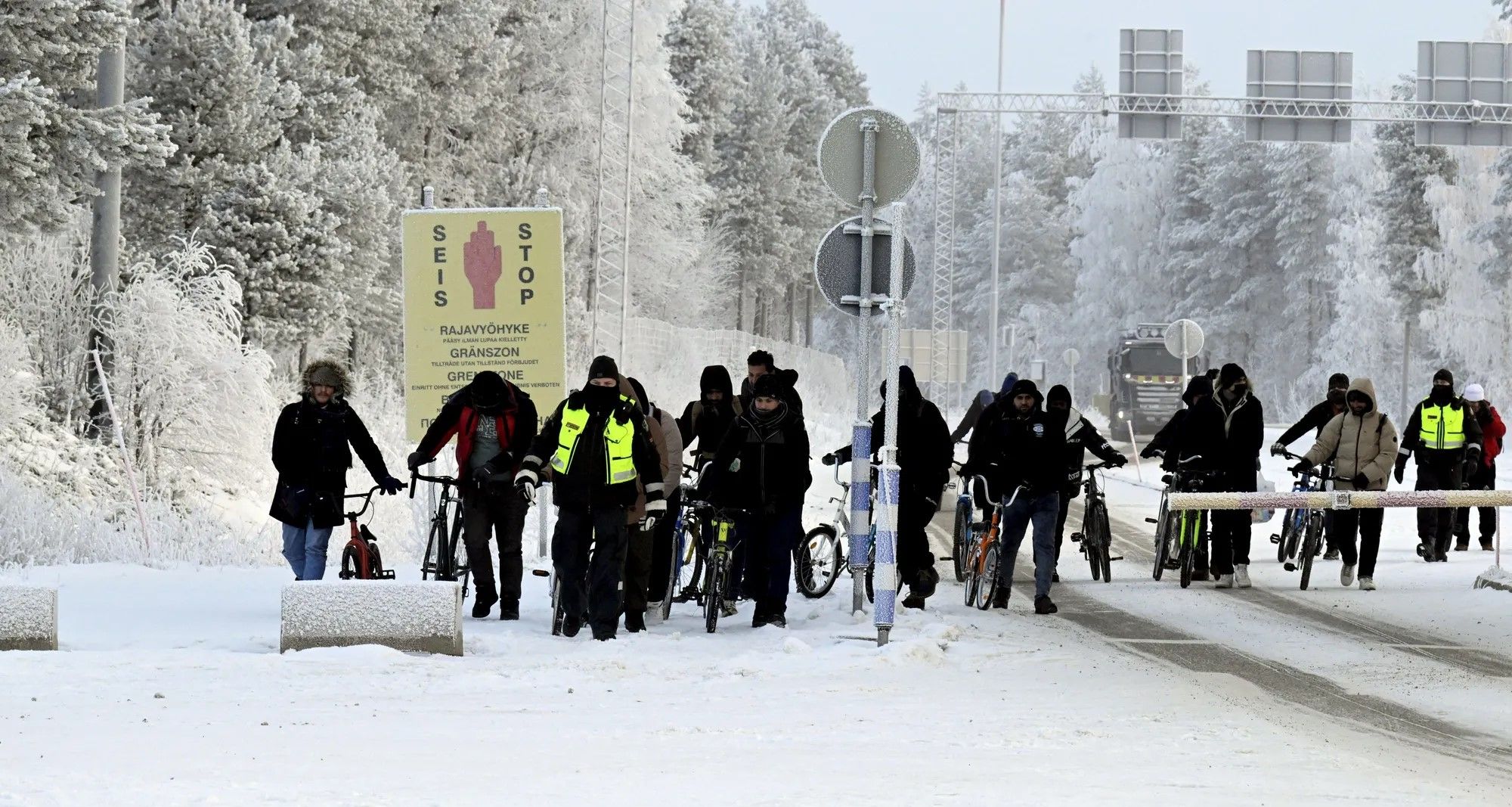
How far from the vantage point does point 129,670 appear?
10578mm

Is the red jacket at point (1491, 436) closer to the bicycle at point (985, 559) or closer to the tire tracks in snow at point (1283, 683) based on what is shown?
the tire tracks in snow at point (1283, 683)

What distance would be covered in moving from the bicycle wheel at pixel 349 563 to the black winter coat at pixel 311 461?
0.32 m

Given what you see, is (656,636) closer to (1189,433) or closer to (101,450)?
(1189,433)

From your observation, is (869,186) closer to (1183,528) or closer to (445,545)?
(445,545)

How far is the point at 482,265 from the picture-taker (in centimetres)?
1639

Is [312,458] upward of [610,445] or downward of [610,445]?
downward

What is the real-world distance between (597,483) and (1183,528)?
7532mm

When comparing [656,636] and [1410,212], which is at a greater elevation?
[1410,212]

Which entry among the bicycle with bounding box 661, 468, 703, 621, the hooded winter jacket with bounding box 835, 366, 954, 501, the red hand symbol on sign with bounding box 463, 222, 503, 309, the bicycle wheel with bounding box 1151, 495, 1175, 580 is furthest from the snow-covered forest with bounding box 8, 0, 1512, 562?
the bicycle wheel with bounding box 1151, 495, 1175, 580

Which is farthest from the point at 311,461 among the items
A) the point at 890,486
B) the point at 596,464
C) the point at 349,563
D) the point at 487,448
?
the point at 890,486

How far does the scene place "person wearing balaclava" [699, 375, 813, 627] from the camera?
42.8ft

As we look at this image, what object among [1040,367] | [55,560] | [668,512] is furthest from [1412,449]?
[1040,367]

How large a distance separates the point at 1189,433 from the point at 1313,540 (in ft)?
4.73

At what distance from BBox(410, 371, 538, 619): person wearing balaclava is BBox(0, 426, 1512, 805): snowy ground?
0.68 metres
